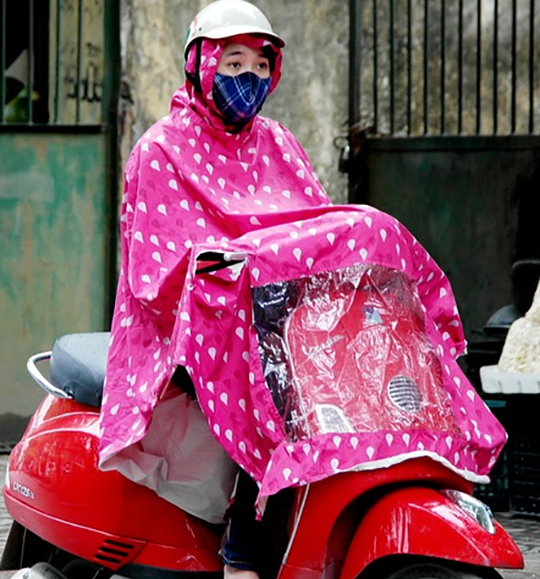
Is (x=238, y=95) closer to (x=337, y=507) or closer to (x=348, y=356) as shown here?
(x=348, y=356)

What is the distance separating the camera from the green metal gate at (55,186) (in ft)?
27.6

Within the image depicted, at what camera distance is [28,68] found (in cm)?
857

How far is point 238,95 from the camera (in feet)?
13.3

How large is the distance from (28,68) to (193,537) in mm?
4994

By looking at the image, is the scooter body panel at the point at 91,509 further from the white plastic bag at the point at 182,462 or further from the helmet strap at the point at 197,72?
the helmet strap at the point at 197,72

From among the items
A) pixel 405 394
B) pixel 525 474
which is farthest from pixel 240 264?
pixel 525 474

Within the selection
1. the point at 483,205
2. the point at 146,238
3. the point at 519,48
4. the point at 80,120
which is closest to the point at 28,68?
the point at 80,120

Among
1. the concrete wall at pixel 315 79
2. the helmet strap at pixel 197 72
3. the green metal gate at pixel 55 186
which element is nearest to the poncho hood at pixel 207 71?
the helmet strap at pixel 197 72

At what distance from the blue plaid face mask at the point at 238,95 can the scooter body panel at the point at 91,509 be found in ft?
3.21

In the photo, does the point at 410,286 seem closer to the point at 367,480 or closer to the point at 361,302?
Answer: the point at 361,302

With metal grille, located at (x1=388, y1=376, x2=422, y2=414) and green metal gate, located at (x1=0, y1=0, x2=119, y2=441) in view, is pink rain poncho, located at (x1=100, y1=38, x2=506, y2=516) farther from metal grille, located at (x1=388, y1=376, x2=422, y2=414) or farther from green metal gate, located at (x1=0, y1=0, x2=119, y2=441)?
green metal gate, located at (x1=0, y1=0, x2=119, y2=441)

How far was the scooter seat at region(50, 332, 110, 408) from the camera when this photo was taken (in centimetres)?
434

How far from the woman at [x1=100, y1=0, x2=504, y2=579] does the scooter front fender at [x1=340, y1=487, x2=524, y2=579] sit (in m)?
0.11

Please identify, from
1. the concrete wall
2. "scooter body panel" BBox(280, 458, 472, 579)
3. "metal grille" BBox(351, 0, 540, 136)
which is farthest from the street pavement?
the concrete wall
